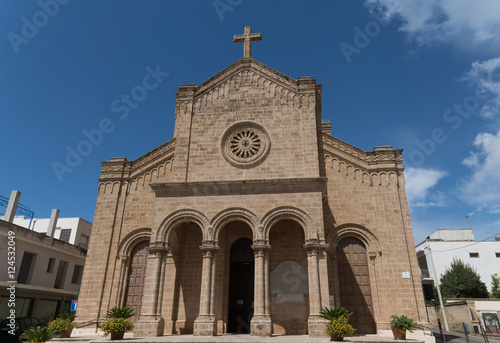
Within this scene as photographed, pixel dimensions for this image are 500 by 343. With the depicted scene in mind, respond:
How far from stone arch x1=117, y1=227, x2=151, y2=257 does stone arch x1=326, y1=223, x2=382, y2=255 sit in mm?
10219

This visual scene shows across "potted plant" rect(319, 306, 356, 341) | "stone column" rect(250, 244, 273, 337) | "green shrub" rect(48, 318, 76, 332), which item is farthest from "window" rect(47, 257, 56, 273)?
"potted plant" rect(319, 306, 356, 341)

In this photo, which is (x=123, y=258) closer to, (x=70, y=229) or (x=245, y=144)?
(x=245, y=144)

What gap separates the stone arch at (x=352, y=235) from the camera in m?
17.7

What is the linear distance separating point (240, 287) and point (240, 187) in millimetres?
5654

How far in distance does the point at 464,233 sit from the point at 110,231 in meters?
46.5

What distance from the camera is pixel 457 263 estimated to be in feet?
122

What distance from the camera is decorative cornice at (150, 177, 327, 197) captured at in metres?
16.5

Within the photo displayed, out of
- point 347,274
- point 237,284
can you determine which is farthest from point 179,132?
point 347,274

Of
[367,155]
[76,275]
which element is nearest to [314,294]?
[367,155]

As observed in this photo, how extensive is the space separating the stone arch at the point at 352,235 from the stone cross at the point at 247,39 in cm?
1243

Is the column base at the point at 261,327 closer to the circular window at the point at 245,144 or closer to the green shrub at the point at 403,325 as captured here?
the green shrub at the point at 403,325

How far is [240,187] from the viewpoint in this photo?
1698 centimetres

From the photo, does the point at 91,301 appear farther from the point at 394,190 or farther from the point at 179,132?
the point at 394,190

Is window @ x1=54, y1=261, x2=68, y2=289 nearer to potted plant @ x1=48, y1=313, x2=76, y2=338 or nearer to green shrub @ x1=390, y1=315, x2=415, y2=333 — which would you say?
potted plant @ x1=48, y1=313, x2=76, y2=338
